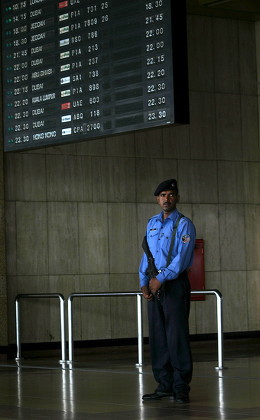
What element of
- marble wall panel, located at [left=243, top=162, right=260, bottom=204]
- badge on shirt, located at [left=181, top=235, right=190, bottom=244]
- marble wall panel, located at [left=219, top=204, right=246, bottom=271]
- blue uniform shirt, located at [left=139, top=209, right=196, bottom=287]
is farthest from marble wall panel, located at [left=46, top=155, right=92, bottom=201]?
badge on shirt, located at [left=181, top=235, right=190, bottom=244]

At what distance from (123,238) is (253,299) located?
9.64 feet

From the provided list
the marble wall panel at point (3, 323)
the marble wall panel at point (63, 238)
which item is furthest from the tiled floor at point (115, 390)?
the marble wall panel at point (63, 238)

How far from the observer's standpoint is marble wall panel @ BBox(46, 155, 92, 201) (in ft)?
52.8

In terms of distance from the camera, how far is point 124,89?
1121 centimetres

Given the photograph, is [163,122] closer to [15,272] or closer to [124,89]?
[124,89]

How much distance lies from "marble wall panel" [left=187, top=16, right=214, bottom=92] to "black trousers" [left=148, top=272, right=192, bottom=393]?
31.8 ft

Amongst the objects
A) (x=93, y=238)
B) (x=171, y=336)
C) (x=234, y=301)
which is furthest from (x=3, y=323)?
(x=171, y=336)

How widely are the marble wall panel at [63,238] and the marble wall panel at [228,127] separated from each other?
324cm

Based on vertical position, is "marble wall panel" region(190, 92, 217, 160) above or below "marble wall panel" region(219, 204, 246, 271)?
above

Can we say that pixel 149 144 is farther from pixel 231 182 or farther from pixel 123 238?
pixel 231 182

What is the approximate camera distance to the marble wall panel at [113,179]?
16547 millimetres

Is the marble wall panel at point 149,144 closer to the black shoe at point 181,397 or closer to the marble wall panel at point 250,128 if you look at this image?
the marble wall panel at point 250,128

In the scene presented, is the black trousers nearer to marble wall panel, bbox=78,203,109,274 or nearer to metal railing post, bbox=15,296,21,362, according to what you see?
metal railing post, bbox=15,296,21,362

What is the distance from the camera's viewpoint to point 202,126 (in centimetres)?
1777
